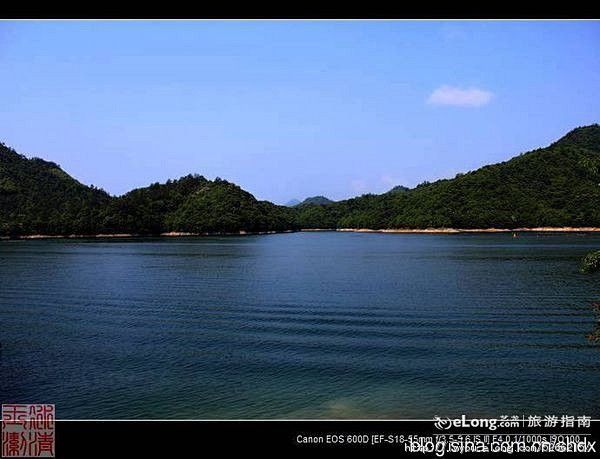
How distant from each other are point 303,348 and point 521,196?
426ft

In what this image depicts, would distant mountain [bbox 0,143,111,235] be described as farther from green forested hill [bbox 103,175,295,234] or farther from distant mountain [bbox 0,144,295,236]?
green forested hill [bbox 103,175,295,234]

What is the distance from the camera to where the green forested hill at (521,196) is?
123312 mm

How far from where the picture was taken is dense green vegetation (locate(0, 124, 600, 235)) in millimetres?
126188

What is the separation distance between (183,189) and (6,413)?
171725 millimetres

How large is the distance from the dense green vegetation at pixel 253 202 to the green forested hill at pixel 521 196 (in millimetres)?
241

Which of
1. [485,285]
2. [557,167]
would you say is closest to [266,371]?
[485,285]

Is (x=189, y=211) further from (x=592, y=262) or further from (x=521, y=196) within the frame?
(x=592, y=262)

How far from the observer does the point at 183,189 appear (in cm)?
17575

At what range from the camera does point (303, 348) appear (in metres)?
17.2

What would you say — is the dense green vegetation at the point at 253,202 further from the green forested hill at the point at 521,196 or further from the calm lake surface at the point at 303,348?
the calm lake surface at the point at 303,348

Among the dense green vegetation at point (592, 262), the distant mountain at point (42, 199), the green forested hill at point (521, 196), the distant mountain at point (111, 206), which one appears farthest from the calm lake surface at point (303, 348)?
the distant mountain at point (111, 206)

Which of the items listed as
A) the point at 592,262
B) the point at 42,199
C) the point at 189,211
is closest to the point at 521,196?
the point at 189,211

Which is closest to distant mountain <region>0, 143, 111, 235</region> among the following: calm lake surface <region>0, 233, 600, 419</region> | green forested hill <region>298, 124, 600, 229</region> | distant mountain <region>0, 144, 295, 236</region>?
distant mountain <region>0, 144, 295, 236</region>
